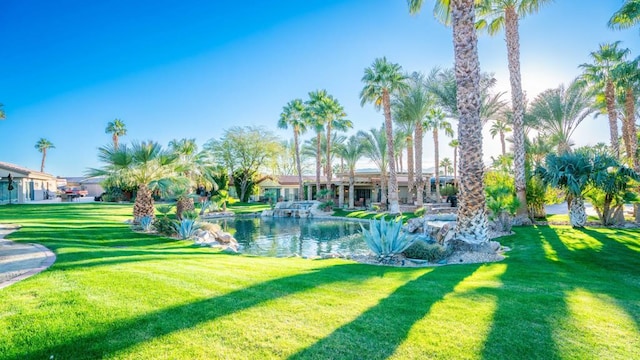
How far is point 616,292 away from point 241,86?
29.0 m

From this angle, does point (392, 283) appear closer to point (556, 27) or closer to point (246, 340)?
point (246, 340)

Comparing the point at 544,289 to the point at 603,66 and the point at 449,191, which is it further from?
the point at 449,191

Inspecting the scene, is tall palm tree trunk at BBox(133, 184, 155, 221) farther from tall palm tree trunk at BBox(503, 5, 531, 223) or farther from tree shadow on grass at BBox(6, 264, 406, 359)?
tall palm tree trunk at BBox(503, 5, 531, 223)

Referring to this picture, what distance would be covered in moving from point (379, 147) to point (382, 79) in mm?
8293

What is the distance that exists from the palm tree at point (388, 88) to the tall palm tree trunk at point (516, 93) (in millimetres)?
9934

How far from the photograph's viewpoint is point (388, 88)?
26484 mm

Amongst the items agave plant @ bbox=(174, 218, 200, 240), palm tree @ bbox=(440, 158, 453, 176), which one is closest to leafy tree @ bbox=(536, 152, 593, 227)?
agave plant @ bbox=(174, 218, 200, 240)

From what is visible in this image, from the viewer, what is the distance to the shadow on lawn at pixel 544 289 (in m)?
3.30

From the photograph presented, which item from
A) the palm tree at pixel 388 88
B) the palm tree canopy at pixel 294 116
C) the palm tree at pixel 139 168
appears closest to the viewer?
the palm tree at pixel 139 168

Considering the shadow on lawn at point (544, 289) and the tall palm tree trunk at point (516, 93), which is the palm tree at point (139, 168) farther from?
the tall palm tree trunk at point (516, 93)

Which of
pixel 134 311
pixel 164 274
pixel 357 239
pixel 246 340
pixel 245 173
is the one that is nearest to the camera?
pixel 246 340

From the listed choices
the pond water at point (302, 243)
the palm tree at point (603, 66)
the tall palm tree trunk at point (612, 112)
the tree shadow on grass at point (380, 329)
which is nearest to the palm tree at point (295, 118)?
the pond water at point (302, 243)

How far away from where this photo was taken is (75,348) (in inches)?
122

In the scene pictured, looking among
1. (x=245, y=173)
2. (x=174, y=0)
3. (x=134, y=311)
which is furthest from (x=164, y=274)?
(x=245, y=173)
